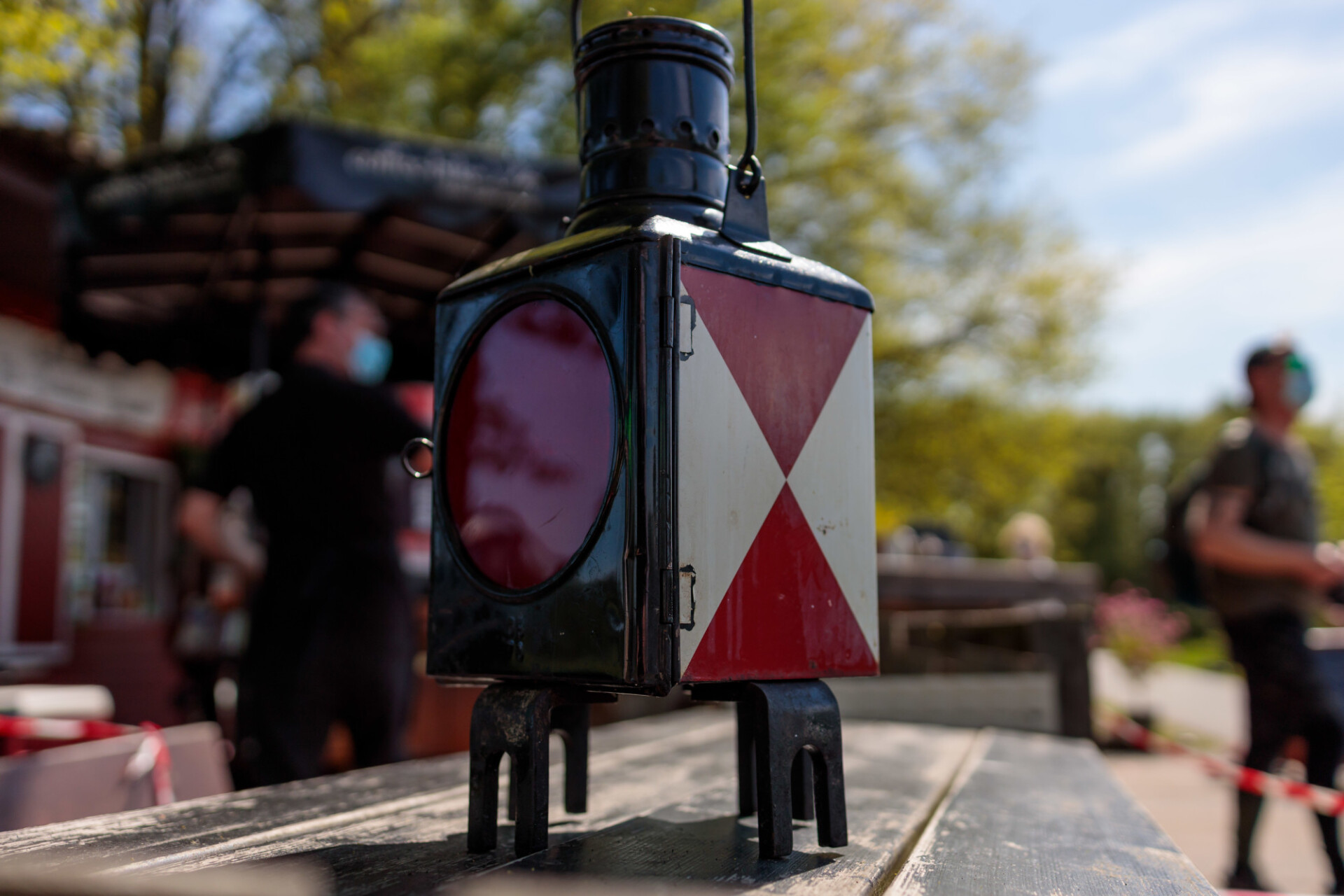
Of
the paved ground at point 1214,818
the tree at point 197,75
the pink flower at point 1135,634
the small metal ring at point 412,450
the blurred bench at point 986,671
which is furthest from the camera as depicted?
the pink flower at point 1135,634

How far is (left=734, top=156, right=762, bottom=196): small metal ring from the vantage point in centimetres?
122

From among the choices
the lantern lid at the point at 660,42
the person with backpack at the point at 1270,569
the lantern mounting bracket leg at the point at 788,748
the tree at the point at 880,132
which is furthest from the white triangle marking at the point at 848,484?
the tree at the point at 880,132

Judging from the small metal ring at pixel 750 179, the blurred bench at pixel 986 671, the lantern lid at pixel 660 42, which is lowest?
the blurred bench at pixel 986 671

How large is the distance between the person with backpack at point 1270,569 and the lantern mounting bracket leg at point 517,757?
286 cm

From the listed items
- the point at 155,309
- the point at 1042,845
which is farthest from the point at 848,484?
the point at 155,309

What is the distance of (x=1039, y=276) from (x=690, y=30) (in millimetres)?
16371

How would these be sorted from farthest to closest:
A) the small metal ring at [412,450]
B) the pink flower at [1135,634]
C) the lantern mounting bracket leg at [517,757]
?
the pink flower at [1135,634] → the small metal ring at [412,450] → the lantern mounting bracket leg at [517,757]

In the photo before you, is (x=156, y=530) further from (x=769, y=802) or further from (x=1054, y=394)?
(x=1054, y=394)

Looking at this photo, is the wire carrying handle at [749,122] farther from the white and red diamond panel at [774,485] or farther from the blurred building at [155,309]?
the blurred building at [155,309]

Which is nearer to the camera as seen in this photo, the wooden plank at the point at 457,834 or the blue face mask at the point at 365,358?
the wooden plank at the point at 457,834

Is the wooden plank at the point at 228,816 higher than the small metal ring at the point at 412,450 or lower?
lower

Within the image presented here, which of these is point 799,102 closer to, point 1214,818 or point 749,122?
point 1214,818

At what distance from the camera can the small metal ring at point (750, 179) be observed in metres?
1.22

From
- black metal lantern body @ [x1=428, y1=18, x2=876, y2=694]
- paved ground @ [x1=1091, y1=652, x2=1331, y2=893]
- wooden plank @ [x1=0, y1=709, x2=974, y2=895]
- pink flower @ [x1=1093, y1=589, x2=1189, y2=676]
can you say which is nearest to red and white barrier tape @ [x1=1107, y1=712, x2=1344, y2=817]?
paved ground @ [x1=1091, y1=652, x2=1331, y2=893]
